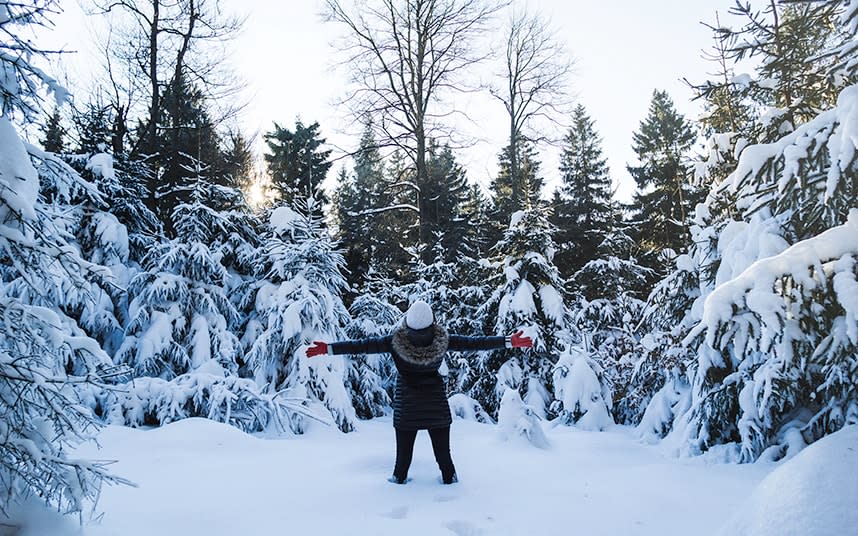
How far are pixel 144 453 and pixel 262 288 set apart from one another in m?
5.34

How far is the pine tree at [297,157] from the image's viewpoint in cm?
2172

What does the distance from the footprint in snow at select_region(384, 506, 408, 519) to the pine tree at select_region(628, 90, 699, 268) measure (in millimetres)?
16757

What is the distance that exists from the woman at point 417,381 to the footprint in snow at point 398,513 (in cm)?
65

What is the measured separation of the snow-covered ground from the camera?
295 centimetres

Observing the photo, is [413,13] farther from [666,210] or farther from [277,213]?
[666,210]

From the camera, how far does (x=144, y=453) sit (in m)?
4.69

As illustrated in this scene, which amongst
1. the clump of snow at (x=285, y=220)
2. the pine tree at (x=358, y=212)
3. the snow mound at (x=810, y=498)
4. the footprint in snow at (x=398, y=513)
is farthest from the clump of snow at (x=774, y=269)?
the pine tree at (x=358, y=212)

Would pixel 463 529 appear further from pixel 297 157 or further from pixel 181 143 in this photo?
pixel 297 157

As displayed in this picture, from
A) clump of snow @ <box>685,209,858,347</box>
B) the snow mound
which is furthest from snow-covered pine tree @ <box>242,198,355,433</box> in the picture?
the snow mound

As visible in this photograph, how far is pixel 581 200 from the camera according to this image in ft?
66.5

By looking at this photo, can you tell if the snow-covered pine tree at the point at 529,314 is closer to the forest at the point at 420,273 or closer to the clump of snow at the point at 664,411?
the forest at the point at 420,273

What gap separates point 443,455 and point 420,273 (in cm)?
968

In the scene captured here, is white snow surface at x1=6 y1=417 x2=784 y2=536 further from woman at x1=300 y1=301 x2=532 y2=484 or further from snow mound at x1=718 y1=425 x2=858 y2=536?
snow mound at x1=718 y1=425 x2=858 y2=536

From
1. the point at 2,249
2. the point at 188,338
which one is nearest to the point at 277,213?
the point at 188,338
